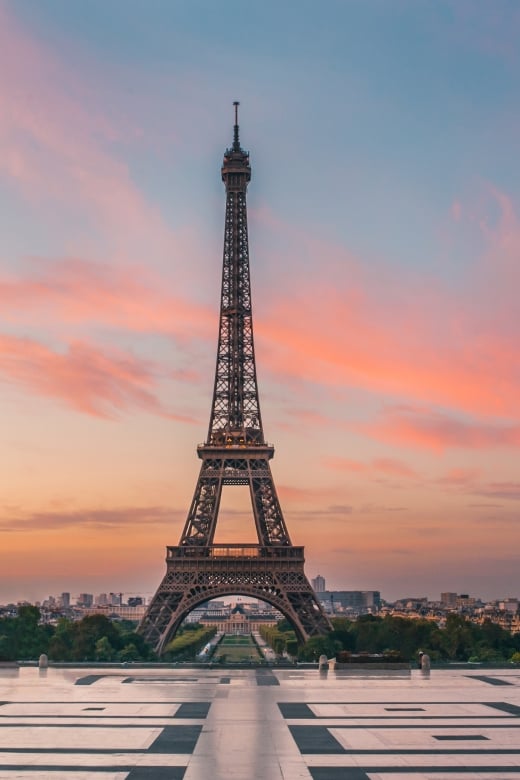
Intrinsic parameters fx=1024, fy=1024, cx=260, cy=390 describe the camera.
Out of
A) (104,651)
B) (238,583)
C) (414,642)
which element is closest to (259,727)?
(104,651)

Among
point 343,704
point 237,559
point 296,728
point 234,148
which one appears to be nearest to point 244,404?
point 237,559

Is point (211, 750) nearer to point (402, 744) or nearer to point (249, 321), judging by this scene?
point (402, 744)

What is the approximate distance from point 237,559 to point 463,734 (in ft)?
213

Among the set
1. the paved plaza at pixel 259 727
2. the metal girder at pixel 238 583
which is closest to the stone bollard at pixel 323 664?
Answer: the paved plaza at pixel 259 727

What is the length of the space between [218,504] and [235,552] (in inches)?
225

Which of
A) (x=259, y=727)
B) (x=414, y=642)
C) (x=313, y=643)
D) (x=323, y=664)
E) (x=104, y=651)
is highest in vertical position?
(x=414, y=642)

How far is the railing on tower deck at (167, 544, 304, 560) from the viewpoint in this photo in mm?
102062

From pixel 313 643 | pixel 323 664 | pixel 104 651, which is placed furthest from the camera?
pixel 104 651

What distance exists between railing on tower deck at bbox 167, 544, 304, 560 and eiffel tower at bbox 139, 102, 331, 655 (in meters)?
0.10

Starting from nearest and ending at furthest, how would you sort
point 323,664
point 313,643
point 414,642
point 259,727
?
point 259,727
point 323,664
point 313,643
point 414,642

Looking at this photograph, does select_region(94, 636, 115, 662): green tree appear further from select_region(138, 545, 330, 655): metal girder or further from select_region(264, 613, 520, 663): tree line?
select_region(264, 613, 520, 663): tree line

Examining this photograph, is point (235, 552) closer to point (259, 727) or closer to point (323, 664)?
point (323, 664)

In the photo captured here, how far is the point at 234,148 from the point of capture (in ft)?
371

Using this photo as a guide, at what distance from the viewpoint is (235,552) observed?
103 meters
